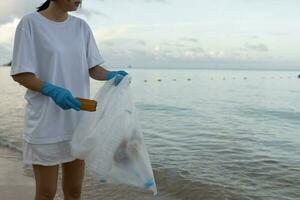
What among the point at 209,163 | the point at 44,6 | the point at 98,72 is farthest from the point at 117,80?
the point at 209,163

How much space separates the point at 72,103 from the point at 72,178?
24.7 inches

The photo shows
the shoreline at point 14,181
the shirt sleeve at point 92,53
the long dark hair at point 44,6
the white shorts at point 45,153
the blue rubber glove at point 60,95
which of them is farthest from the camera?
the shoreline at point 14,181

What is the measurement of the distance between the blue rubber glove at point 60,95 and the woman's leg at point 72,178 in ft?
1.55

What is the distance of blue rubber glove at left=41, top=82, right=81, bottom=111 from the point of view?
2332 mm

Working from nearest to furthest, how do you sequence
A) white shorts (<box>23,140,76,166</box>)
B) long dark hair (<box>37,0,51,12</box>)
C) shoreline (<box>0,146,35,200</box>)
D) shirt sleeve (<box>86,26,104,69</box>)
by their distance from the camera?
1. white shorts (<box>23,140,76,166</box>)
2. long dark hair (<box>37,0,51,12</box>)
3. shirt sleeve (<box>86,26,104,69</box>)
4. shoreline (<box>0,146,35,200</box>)

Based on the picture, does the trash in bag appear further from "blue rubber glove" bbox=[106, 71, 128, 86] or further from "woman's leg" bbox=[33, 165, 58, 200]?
"woman's leg" bbox=[33, 165, 58, 200]

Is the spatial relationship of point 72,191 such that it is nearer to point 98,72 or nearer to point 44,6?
point 98,72

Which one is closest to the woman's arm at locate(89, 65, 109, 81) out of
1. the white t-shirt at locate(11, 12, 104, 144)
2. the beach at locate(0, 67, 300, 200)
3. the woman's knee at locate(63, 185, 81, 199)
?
the white t-shirt at locate(11, 12, 104, 144)

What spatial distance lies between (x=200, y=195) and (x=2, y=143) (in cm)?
527

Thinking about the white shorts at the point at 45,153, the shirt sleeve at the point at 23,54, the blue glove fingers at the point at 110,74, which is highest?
the shirt sleeve at the point at 23,54

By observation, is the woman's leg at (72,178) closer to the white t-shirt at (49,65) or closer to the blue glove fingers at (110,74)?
the white t-shirt at (49,65)

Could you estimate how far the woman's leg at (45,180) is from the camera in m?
2.54

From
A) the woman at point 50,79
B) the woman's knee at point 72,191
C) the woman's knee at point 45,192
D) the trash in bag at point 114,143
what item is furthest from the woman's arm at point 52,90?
the woman's knee at point 72,191

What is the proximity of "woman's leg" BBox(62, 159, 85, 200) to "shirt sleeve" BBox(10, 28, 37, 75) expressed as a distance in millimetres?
670
